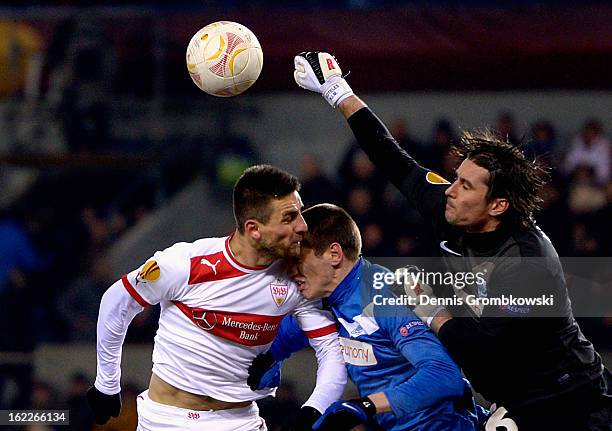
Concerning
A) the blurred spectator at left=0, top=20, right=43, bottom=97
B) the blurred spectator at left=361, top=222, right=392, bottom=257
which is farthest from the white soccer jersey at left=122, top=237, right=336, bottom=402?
the blurred spectator at left=0, top=20, right=43, bottom=97

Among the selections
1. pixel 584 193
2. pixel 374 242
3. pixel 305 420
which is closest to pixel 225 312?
pixel 305 420

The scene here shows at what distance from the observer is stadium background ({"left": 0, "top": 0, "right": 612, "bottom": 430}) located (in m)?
10.1

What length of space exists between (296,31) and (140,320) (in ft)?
11.3

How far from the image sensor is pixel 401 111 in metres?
10.6

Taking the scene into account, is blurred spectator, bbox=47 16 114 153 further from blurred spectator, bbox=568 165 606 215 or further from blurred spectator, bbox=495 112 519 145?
blurred spectator, bbox=568 165 606 215

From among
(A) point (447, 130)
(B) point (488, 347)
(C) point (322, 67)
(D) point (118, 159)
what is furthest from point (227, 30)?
(D) point (118, 159)

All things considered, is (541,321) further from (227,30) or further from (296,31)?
(296,31)

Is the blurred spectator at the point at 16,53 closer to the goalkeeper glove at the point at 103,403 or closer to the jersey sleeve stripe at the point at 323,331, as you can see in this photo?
the goalkeeper glove at the point at 103,403

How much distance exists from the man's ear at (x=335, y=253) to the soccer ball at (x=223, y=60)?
1.01 m

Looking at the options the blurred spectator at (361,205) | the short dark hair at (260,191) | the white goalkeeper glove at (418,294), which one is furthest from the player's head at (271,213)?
the blurred spectator at (361,205)

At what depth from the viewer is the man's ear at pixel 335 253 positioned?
15.1 feet

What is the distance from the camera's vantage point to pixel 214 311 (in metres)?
4.61

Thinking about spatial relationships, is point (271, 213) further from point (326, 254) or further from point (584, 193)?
point (584, 193)

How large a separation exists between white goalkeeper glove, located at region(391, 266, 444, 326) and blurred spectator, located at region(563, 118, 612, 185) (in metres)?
4.71
